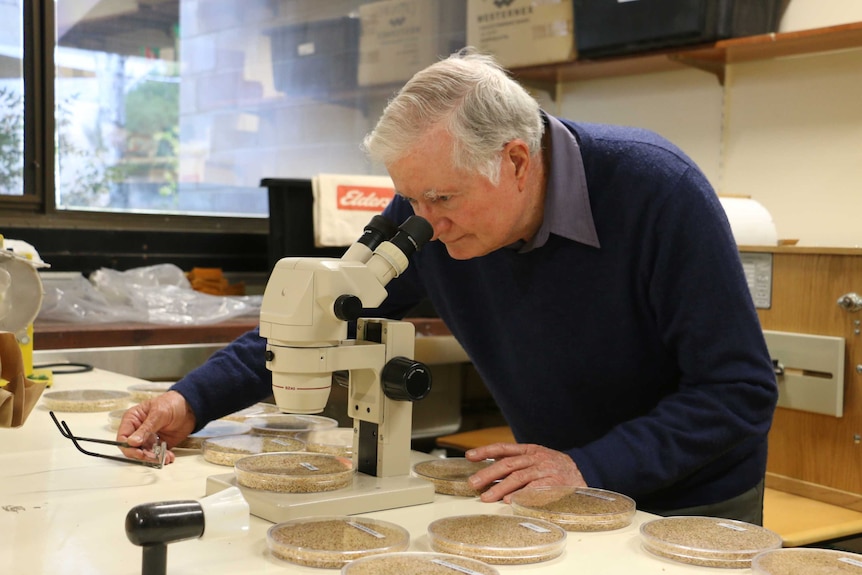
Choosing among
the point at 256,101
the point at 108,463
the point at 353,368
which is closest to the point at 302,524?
the point at 353,368

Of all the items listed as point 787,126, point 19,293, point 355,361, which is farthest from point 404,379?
point 787,126

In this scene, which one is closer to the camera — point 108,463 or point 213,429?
point 108,463

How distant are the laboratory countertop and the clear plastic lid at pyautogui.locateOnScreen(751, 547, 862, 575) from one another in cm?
3

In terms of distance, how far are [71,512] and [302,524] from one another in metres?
0.31

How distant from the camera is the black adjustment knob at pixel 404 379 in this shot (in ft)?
4.12

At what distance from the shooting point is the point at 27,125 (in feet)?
9.75

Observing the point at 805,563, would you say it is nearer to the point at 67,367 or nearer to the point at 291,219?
the point at 67,367

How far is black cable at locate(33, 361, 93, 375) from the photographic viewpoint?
225cm

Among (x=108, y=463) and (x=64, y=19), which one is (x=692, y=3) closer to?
(x=64, y=19)

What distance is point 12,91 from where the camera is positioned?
116 inches

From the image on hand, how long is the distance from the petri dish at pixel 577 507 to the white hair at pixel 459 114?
465mm

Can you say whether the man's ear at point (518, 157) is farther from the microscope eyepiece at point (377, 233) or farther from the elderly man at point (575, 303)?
the microscope eyepiece at point (377, 233)

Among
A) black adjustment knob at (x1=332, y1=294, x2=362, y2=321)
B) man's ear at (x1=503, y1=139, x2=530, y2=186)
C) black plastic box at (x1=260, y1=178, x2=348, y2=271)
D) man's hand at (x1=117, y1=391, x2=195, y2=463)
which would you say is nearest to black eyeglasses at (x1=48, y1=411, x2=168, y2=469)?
man's hand at (x1=117, y1=391, x2=195, y2=463)

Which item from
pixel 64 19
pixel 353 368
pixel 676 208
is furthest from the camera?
pixel 64 19
